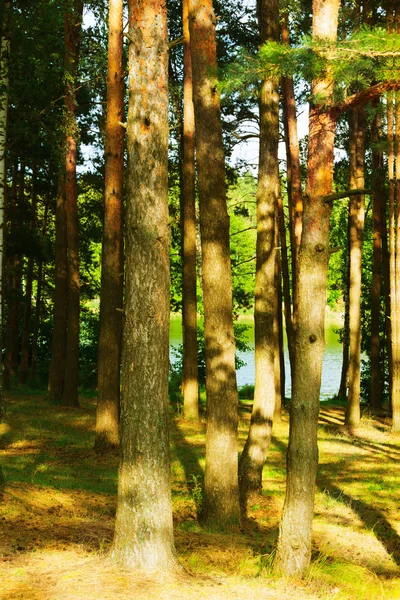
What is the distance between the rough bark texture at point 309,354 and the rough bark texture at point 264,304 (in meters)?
3.25

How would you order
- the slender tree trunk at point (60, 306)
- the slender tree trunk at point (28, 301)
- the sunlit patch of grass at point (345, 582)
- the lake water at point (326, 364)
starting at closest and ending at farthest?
the sunlit patch of grass at point (345, 582) < the slender tree trunk at point (60, 306) < the slender tree trunk at point (28, 301) < the lake water at point (326, 364)

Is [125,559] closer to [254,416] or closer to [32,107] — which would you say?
[254,416]

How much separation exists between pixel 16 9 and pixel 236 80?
928 cm

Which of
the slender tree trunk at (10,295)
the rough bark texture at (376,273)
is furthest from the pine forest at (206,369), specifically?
the slender tree trunk at (10,295)

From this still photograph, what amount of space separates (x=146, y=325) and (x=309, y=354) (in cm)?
166

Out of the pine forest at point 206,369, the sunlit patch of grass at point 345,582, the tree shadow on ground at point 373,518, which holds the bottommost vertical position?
the tree shadow on ground at point 373,518

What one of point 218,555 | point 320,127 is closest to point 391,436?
point 218,555

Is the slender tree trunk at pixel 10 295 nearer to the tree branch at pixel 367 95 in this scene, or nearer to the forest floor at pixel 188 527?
the forest floor at pixel 188 527

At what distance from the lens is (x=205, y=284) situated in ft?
28.0

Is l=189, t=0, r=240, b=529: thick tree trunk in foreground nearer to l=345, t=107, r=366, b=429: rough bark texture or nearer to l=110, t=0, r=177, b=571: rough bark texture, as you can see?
l=110, t=0, r=177, b=571: rough bark texture

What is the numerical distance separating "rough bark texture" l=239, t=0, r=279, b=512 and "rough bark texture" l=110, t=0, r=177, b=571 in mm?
4058

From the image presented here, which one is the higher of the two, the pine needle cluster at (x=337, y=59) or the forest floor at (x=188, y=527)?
the pine needle cluster at (x=337, y=59)

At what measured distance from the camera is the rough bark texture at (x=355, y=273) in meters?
17.3

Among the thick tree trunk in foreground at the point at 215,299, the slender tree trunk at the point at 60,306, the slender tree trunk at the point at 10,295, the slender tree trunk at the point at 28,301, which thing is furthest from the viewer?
the slender tree trunk at the point at 28,301
